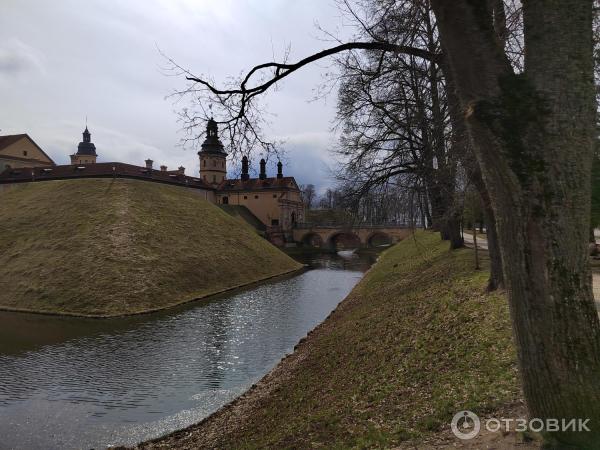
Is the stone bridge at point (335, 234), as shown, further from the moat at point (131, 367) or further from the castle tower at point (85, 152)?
the castle tower at point (85, 152)

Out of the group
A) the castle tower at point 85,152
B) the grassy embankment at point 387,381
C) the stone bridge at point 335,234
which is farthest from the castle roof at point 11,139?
the grassy embankment at point 387,381

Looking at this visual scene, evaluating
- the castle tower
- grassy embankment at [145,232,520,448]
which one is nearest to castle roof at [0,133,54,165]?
the castle tower

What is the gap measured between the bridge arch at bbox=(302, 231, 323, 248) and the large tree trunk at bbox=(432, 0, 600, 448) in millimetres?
76841

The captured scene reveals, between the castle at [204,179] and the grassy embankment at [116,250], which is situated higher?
the castle at [204,179]

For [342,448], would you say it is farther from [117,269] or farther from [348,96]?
[117,269]

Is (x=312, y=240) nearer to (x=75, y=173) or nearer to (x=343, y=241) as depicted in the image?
(x=343, y=241)

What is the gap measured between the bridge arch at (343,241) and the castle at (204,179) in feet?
26.9

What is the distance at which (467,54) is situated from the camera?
2.94 metres

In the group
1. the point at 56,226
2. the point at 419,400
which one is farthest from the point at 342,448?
the point at 56,226

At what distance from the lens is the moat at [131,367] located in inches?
449

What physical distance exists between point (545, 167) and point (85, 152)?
11430 cm

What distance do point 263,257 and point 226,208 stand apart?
37.9 metres

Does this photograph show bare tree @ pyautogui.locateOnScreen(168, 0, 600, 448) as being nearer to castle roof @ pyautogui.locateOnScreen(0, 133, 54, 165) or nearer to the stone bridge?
the stone bridge

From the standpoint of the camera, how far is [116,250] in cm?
3325
